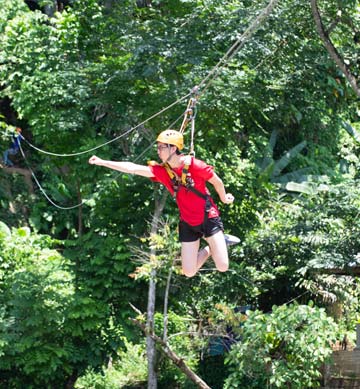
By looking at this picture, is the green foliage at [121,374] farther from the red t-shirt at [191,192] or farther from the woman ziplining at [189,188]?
the red t-shirt at [191,192]

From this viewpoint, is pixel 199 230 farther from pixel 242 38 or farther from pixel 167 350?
pixel 167 350

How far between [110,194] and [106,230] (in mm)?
682

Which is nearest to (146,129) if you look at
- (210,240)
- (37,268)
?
(37,268)

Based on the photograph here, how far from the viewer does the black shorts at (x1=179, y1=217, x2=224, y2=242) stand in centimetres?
551

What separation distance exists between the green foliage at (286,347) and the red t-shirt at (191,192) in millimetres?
4189

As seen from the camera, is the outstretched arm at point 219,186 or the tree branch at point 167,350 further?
the tree branch at point 167,350

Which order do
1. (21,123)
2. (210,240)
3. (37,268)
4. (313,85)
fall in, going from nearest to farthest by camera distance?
(210,240) < (37,268) < (313,85) < (21,123)

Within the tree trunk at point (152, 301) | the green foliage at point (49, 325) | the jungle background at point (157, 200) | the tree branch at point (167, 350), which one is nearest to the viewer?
the tree branch at point (167, 350)

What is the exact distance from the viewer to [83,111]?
36.5 ft

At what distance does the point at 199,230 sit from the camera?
553 centimetres

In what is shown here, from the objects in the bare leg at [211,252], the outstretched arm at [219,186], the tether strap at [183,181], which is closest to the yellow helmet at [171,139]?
the tether strap at [183,181]

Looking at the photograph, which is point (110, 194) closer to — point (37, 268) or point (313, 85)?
point (37, 268)

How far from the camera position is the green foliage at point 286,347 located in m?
9.36

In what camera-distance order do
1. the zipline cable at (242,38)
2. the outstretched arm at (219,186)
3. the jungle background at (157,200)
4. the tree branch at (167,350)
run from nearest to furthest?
1. the outstretched arm at (219,186)
2. the zipline cable at (242,38)
3. the tree branch at (167,350)
4. the jungle background at (157,200)
